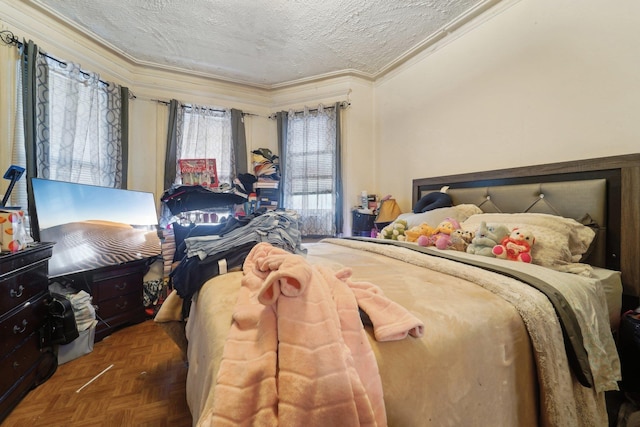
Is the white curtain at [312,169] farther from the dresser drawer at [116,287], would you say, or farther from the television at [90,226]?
the dresser drawer at [116,287]

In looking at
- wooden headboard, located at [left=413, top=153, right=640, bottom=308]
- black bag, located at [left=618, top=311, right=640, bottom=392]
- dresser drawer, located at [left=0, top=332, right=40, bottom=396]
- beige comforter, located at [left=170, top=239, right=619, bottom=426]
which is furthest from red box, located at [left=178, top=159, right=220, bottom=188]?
black bag, located at [left=618, top=311, right=640, bottom=392]

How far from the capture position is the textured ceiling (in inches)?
83.5

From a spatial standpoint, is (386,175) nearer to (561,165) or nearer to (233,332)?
(561,165)

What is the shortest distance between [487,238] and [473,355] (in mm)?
1040

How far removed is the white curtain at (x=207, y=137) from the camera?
3.14 meters

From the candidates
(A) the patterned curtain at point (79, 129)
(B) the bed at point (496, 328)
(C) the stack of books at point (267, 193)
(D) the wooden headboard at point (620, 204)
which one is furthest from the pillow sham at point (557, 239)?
(A) the patterned curtain at point (79, 129)

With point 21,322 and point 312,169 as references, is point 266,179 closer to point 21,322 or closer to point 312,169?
point 312,169

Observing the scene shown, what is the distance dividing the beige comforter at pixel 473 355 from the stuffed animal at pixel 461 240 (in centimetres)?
61

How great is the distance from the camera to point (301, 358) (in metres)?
0.52

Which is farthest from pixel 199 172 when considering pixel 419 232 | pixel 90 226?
pixel 419 232

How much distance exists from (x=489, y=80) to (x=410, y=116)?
2.76 ft

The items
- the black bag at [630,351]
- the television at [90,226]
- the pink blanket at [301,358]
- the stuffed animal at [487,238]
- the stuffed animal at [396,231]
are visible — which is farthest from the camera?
the stuffed animal at [396,231]

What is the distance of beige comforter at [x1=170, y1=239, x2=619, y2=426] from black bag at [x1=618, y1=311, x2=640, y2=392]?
0.18 meters

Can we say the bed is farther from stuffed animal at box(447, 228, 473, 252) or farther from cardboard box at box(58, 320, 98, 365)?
cardboard box at box(58, 320, 98, 365)
